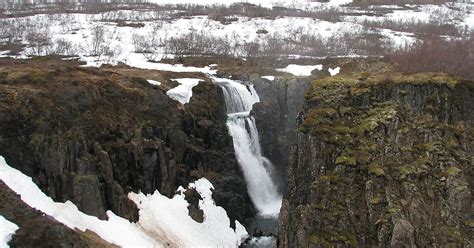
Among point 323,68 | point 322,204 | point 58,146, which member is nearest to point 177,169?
A: point 58,146

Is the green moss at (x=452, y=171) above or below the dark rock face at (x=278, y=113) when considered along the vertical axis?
above

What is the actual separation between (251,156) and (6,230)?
3176 cm

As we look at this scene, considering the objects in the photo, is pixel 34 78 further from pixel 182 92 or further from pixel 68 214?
pixel 182 92

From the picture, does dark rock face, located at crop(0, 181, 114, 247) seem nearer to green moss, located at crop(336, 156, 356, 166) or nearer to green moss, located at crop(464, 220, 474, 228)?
green moss, located at crop(336, 156, 356, 166)

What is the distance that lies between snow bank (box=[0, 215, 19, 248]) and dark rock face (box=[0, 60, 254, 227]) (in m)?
7.66

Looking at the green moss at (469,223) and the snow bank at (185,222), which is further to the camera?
the snow bank at (185,222)

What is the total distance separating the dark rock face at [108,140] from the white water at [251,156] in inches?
64.8

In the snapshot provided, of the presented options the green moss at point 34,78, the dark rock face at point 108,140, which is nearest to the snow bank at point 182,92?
the dark rock face at point 108,140

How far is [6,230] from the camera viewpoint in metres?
21.5

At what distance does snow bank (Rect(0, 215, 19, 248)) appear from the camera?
20722 millimetres

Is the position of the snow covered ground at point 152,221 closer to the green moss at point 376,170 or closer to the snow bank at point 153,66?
the green moss at point 376,170

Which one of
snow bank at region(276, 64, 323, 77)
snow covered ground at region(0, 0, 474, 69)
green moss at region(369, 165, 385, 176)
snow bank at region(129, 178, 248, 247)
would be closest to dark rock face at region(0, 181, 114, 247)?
snow bank at region(129, 178, 248, 247)

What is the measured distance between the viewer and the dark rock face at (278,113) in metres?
55.5

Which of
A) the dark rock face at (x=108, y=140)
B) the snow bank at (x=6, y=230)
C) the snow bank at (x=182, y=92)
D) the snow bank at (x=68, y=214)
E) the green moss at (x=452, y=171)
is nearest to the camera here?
the snow bank at (x=6, y=230)
